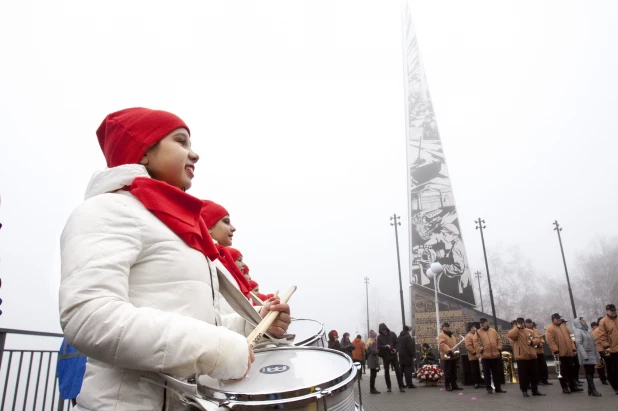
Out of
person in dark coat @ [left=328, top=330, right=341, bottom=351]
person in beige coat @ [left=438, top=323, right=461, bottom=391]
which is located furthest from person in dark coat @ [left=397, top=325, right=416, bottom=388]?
person in dark coat @ [left=328, top=330, right=341, bottom=351]

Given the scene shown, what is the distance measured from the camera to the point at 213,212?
13.2 ft

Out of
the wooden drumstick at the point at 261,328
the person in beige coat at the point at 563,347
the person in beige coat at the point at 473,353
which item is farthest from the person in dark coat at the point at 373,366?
the wooden drumstick at the point at 261,328

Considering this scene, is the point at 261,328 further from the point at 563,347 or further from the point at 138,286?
the point at 563,347

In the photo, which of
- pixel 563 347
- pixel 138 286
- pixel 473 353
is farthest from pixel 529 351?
pixel 138 286

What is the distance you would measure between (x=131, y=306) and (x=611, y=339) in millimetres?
10646

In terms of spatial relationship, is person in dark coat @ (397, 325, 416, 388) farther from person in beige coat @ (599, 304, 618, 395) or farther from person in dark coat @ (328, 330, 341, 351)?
person in beige coat @ (599, 304, 618, 395)

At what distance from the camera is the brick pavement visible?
25.4 ft

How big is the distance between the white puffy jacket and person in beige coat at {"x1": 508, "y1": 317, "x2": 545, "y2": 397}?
990 cm

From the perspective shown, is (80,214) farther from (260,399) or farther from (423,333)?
(423,333)

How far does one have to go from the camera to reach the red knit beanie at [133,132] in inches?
66.2

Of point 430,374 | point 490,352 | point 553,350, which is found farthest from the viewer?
point 430,374

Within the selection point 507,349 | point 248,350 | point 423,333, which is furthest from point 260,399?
point 423,333

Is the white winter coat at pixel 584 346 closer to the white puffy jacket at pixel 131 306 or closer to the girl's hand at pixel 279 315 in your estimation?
the girl's hand at pixel 279 315

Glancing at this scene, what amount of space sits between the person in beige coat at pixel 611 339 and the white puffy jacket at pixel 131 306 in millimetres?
10275
